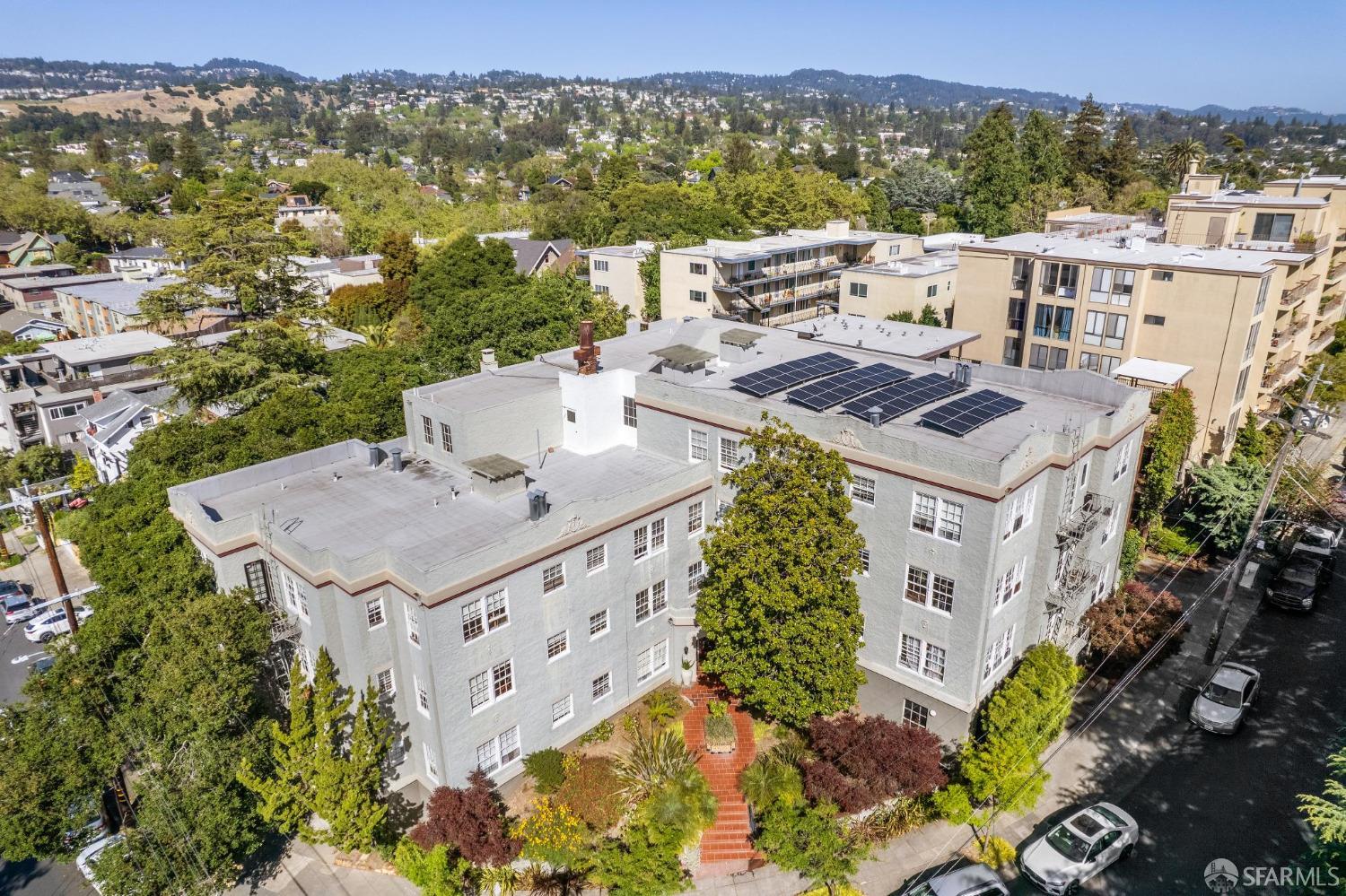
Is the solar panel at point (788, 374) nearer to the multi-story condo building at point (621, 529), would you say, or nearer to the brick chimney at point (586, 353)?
the multi-story condo building at point (621, 529)

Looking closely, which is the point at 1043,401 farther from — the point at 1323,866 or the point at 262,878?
the point at 262,878

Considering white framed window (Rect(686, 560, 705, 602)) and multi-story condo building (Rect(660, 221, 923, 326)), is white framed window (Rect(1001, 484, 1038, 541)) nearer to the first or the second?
white framed window (Rect(686, 560, 705, 602))

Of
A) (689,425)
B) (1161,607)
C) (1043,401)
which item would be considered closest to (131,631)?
(689,425)

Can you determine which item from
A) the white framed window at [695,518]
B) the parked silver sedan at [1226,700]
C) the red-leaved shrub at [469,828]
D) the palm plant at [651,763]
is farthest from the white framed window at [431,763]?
the parked silver sedan at [1226,700]

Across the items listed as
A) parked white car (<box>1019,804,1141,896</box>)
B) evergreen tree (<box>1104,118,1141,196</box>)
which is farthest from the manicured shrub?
evergreen tree (<box>1104,118,1141,196</box>)

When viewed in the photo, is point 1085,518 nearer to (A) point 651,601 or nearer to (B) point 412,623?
(A) point 651,601

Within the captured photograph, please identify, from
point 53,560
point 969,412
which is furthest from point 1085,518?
point 53,560
